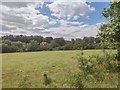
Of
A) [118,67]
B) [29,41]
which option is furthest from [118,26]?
[29,41]

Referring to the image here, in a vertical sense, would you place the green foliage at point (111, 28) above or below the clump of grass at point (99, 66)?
above

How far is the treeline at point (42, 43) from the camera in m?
11.7

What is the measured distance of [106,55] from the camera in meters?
9.03

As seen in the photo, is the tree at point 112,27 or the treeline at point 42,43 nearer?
the tree at point 112,27

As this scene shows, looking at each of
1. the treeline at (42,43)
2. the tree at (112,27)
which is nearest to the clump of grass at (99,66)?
the tree at (112,27)

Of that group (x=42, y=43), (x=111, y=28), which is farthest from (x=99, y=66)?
(x=42, y=43)

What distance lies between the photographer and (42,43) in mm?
15578

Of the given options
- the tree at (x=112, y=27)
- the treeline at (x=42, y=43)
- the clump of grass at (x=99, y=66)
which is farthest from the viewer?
the treeline at (x=42, y=43)

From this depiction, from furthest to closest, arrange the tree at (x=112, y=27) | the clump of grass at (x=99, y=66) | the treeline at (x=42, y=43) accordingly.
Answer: the treeline at (x=42, y=43), the tree at (x=112, y=27), the clump of grass at (x=99, y=66)

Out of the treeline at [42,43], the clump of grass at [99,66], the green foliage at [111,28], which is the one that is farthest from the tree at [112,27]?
the treeline at [42,43]

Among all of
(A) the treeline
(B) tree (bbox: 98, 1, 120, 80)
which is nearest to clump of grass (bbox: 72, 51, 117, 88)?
(B) tree (bbox: 98, 1, 120, 80)

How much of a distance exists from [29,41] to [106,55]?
6818mm

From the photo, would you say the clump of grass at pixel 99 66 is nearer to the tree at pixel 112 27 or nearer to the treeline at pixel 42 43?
the tree at pixel 112 27

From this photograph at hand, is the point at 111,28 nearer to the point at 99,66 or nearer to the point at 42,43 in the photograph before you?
the point at 99,66
